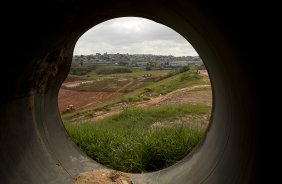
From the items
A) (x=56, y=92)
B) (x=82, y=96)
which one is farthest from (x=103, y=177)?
(x=82, y=96)

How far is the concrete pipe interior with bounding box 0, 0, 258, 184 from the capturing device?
203 cm

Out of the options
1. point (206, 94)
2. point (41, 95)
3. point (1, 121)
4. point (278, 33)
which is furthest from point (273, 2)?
point (206, 94)

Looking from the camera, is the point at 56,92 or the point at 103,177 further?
the point at 56,92

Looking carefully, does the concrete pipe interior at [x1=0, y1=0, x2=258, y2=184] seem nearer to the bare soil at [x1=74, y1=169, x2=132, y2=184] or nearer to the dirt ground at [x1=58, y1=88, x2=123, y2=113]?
the bare soil at [x1=74, y1=169, x2=132, y2=184]

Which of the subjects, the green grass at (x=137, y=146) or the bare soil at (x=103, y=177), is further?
the green grass at (x=137, y=146)

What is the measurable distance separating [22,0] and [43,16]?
0.35 meters

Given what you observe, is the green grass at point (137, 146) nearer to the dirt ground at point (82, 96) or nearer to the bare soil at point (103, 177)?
the bare soil at point (103, 177)

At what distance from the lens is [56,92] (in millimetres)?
3816

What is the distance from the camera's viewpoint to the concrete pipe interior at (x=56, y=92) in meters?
2.03

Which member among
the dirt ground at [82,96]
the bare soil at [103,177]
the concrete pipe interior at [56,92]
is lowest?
the dirt ground at [82,96]

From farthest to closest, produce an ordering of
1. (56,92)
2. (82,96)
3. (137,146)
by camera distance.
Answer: (82,96) → (137,146) → (56,92)

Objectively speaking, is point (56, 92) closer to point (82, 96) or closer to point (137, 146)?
point (137, 146)

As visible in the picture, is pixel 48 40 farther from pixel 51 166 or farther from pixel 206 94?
pixel 206 94

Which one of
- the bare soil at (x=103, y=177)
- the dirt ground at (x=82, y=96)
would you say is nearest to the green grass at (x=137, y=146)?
the bare soil at (x=103, y=177)
